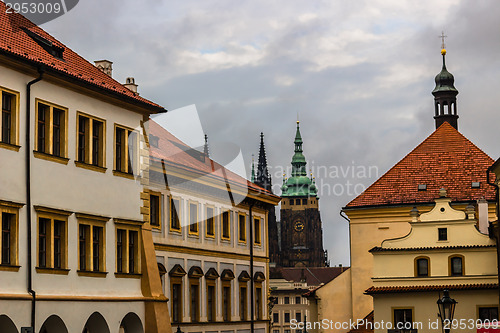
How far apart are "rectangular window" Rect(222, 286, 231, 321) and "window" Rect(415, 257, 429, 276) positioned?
469 inches

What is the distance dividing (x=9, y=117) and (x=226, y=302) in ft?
66.7

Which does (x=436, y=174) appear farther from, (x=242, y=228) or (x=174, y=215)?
(x=174, y=215)

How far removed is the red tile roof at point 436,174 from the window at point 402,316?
30.4 ft

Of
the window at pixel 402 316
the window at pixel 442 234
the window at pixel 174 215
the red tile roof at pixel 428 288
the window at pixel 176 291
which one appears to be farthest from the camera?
the window at pixel 442 234

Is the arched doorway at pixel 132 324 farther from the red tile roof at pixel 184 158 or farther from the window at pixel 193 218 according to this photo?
the window at pixel 193 218

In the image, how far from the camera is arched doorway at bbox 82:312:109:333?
32.5 m

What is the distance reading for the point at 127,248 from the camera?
1356 inches

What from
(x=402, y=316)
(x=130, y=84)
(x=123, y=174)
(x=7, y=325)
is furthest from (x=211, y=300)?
(x=7, y=325)

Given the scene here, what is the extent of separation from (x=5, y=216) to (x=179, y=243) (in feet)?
47.4

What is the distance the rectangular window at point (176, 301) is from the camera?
41594mm

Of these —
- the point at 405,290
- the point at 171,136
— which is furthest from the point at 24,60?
the point at 405,290

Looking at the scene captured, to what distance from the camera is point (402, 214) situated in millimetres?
61469

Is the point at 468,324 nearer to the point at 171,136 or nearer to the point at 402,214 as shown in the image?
the point at 402,214

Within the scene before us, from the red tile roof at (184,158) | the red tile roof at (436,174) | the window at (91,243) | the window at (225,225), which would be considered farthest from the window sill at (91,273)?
the red tile roof at (436,174)
